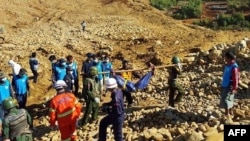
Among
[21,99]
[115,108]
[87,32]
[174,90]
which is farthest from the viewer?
[87,32]

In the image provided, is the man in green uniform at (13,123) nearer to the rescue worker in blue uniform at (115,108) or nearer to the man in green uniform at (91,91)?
the rescue worker in blue uniform at (115,108)

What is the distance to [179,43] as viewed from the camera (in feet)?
67.4

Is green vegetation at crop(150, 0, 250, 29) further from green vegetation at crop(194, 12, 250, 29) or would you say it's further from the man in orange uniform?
the man in orange uniform

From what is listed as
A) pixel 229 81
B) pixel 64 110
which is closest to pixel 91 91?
pixel 64 110

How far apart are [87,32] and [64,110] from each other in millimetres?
16610

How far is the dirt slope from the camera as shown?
19109mm

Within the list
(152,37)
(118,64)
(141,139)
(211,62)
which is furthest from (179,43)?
(141,139)

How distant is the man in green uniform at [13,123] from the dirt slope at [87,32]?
6452mm

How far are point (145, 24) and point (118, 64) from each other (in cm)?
726

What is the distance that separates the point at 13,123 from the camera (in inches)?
264

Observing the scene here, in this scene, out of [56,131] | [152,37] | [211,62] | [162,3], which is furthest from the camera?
[162,3]

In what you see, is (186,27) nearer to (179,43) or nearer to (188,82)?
(179,43)

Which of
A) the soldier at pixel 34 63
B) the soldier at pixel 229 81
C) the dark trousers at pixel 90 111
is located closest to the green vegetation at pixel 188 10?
the soldier at pixel 34 63

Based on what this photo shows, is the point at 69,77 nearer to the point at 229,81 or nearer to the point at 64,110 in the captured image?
the point at 64,110
